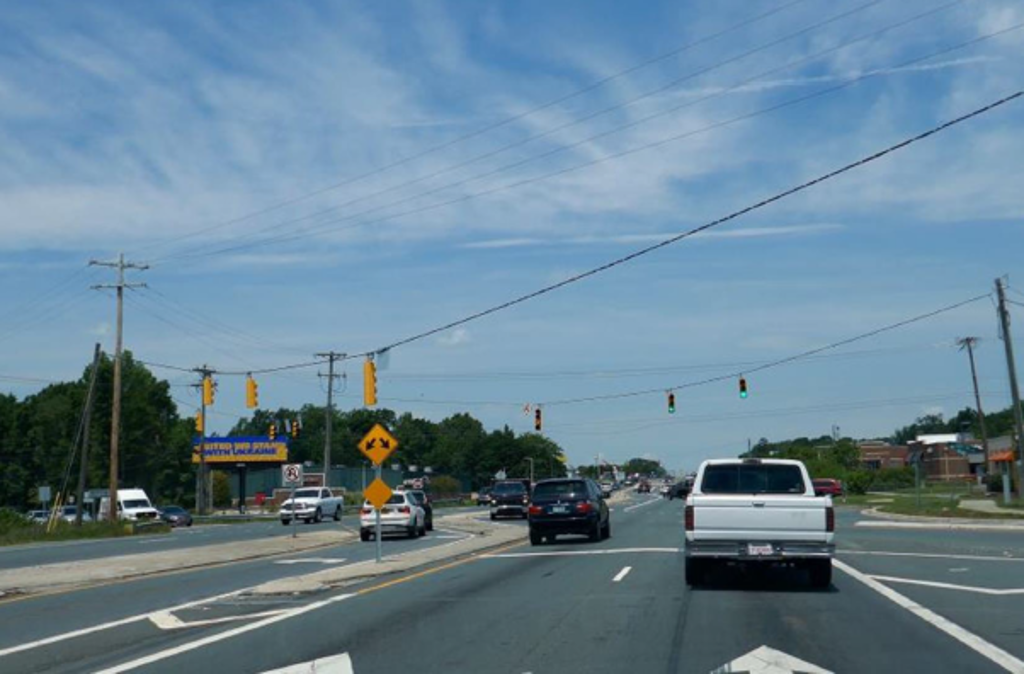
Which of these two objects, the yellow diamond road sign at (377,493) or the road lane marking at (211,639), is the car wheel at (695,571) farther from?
the yellow diamond road sign at (377,493)

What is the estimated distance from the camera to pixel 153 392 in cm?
10688

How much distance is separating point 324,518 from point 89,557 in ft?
99.4

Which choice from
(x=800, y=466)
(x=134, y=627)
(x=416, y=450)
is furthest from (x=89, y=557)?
(x=416, y=450)

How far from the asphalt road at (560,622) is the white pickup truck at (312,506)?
35.5m

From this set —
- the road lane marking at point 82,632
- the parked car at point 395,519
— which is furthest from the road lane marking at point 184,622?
the parked car at point 395,519

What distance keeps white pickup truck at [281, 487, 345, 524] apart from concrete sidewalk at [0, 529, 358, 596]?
20.0 metres

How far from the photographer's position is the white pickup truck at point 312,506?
196 ft

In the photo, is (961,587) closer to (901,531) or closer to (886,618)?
(886,618)

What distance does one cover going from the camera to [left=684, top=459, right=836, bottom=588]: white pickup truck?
706 inches

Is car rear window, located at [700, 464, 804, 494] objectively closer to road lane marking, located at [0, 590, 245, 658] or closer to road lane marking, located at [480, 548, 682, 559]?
road lane marking, located at [0, 590, 245, 658]

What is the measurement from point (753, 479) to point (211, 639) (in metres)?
8.66

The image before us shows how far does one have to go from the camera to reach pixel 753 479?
18.7 meters

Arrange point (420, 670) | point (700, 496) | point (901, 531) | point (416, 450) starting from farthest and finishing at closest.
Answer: point (416, 450)
point (901, 531)
point (700, 496)
point (420, 670)

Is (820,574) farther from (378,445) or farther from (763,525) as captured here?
(378,445)
